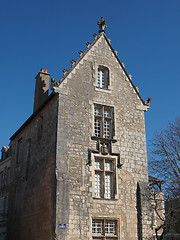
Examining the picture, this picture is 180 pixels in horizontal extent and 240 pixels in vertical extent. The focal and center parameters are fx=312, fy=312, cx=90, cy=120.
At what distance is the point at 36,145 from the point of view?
1596 cm

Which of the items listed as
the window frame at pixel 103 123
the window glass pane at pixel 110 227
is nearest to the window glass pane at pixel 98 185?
the window glass pane at pixel 110 227

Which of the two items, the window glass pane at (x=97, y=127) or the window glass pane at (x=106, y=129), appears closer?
the window glass pane at (x=97, y=127)

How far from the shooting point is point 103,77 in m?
16.1

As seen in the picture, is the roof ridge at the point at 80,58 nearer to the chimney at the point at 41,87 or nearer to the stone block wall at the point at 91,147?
the stone block wall at the point at 91,147

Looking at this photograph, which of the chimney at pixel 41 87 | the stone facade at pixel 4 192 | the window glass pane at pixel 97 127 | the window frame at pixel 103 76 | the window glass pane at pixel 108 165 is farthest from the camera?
the stone facade at pixel 4 192

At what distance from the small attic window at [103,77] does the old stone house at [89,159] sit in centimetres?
5

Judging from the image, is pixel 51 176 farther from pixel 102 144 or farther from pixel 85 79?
pixel 85 79

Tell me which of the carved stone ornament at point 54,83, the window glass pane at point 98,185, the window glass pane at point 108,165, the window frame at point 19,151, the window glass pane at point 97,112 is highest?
the carved stone ornament at point 54,83

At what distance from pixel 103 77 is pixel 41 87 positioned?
449 centimetres

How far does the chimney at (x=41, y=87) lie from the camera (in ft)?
60.5

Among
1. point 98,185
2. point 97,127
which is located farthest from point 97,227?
point 97,127

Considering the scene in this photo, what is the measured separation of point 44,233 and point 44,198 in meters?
1.46

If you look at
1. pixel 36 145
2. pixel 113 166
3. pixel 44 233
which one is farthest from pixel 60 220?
pixel 36 145

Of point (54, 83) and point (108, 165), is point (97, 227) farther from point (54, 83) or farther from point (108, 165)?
point (54, 83)
